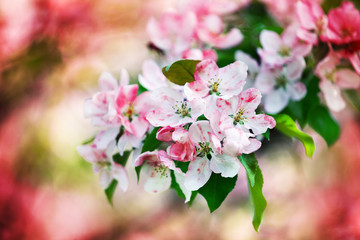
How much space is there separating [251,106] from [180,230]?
1254 mm

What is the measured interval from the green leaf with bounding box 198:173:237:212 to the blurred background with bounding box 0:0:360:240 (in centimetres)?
92

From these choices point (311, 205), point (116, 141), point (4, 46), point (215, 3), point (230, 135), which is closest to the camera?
Answer: point (230, 135)

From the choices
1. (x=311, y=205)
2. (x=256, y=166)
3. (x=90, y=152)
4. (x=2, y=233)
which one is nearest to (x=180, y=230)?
(x=311, y=205)

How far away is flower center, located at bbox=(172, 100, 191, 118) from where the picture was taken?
1.65 ft

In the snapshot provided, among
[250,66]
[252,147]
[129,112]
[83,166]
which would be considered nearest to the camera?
[252,147]

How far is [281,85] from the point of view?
67cm

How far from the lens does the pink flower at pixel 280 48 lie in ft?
2.12

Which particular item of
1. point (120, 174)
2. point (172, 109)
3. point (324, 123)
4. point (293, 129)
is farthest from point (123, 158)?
point (324, 123)

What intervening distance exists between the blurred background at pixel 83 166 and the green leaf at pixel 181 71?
2.97 ft

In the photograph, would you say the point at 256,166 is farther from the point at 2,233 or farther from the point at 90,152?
the point at 2,233

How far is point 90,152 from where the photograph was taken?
24.0 inches

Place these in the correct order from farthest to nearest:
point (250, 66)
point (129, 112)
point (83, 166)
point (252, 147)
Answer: point (83, 166)
point (250, 66)
point (129, 112)
point (252, 147)

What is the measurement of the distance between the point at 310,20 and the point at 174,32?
0.28 meters

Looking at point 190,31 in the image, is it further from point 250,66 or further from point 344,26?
point 344,26
